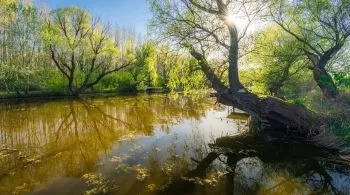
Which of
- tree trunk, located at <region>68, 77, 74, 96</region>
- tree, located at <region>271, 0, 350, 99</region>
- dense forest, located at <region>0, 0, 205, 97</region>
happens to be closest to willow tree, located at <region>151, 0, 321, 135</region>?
tree, located at <region>271, 0, 350, 99</region>

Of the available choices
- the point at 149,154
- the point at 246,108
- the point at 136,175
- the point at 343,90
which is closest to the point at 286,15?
the point at 343,90

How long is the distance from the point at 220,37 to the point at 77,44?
2869cm

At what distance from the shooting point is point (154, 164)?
28.5 ft

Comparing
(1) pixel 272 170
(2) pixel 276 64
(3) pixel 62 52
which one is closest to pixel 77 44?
(3) pixel 62 52

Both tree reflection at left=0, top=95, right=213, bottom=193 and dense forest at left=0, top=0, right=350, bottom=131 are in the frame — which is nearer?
tree reflection at left=0, top=95, right=213, bottom=193

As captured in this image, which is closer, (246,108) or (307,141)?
(307,141)

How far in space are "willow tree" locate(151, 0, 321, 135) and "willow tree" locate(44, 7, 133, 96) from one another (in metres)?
27.1

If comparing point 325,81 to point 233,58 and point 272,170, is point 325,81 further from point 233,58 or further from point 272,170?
point 272,170

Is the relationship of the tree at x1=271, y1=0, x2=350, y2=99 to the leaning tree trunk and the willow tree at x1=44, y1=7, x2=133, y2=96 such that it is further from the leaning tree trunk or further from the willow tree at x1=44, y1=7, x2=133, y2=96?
the willow tree at x1=44, y1=7, x2=133, y2=96

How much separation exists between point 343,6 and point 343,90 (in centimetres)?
421

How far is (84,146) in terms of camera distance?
1113 centimetres

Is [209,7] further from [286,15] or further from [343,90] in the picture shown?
[343,90]

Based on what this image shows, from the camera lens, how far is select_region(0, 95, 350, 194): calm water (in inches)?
272

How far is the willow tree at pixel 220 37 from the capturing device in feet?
39.5
